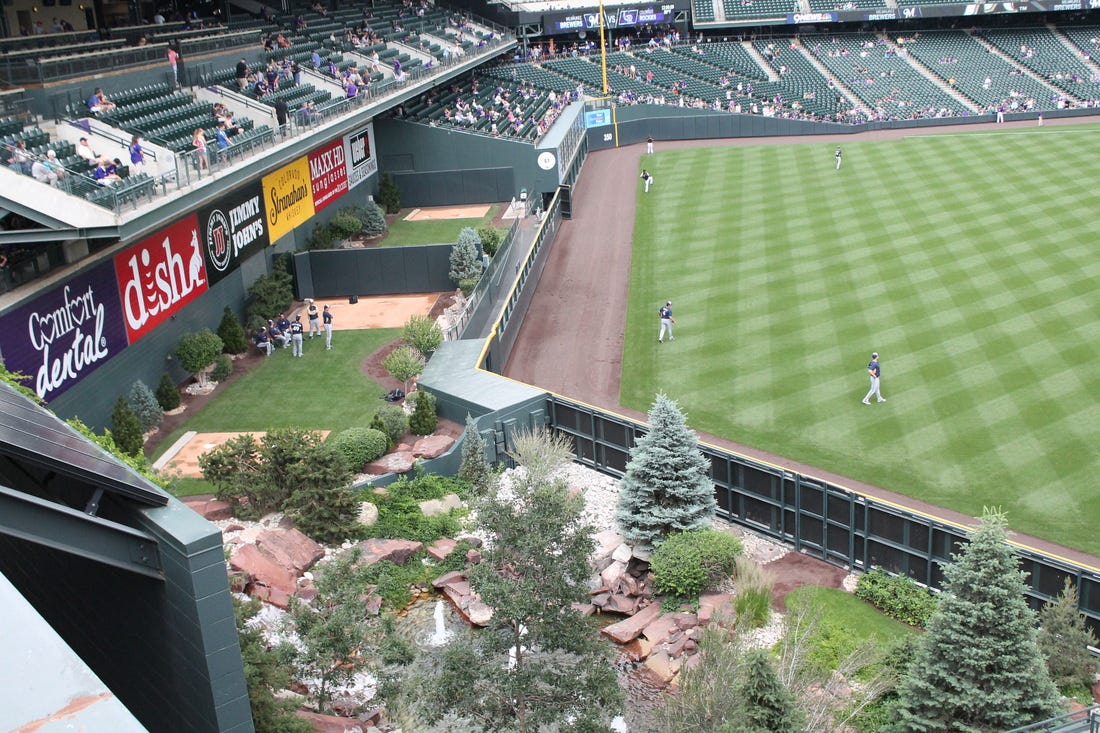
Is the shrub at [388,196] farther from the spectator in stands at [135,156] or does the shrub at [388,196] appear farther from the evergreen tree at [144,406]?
the evergreen tree at [144,406]

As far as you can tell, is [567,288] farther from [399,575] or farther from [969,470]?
[399,575]

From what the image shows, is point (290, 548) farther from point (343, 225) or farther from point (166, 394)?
point (343, 225)

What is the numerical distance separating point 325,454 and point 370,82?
25.4 metres

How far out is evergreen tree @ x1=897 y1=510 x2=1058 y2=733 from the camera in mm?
12297

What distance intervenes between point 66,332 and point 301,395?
6359 millimetres

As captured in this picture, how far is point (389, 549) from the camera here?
18375mm

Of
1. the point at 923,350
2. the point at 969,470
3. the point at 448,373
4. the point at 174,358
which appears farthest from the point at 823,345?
the point at 174,358

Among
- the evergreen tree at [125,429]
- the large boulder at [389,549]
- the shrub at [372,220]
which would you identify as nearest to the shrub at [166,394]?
the evergreen tree at [125,429]

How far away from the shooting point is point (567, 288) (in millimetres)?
36062

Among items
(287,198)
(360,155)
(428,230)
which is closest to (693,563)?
(287,198)

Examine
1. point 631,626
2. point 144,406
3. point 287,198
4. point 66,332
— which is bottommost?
point 631,626

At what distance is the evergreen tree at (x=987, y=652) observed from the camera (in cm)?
1230

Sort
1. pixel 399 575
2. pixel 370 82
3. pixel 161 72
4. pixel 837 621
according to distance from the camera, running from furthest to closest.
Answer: pixel 370 82
pixel 161 72
pixel 399 575
pixel 837 621

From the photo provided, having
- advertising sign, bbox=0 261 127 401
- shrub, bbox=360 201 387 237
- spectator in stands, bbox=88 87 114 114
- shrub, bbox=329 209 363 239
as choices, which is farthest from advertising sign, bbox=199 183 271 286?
shrub, bbox=360 201 387 237
